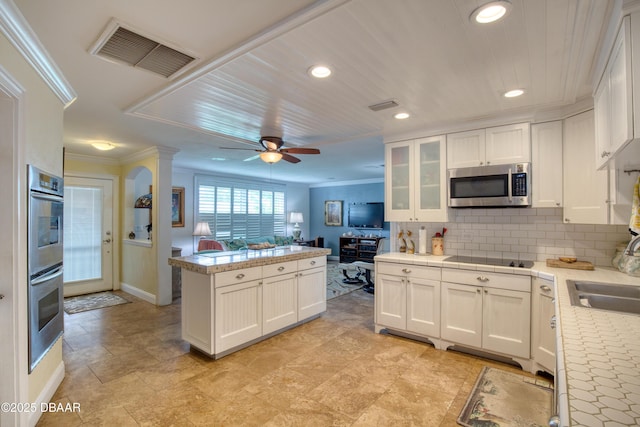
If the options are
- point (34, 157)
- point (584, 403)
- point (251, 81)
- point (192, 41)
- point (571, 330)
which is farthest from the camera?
point (251, 81)

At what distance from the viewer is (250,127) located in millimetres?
3523

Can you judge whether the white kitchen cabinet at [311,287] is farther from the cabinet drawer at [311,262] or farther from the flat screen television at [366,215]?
the flat screen television at [366,215]

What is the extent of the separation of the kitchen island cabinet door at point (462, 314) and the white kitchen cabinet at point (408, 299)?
0.26 ft

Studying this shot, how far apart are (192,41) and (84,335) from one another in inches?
138

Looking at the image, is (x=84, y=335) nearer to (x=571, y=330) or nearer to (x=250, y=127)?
(x=250, y=127)

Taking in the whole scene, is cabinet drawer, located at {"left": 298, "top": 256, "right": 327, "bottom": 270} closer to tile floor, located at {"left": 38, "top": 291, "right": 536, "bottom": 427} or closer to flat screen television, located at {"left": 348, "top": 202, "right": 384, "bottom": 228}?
tile floor, located at {"left": 38, "top": 291, "right": 536, "bottom": 427}

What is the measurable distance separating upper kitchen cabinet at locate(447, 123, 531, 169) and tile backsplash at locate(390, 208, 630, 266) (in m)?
0.57

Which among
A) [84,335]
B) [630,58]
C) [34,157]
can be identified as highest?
[630,58]

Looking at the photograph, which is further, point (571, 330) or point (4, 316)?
point (4, 316)

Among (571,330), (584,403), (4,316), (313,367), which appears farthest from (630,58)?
(4,316)

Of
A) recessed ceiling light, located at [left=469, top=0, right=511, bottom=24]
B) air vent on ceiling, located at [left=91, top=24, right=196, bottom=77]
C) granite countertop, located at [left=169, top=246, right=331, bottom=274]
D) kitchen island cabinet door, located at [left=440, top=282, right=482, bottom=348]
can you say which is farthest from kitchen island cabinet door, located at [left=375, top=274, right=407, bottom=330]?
air vent on ceiling, located at [left=91, top=24, right=196, bottom=77]

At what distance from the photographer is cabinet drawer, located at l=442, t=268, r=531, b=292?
2.76 meters

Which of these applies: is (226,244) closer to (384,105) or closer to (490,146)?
(384,105)

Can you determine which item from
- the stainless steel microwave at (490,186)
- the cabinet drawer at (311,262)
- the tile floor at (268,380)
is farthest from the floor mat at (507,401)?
the cabinet drawer at (311,262)
